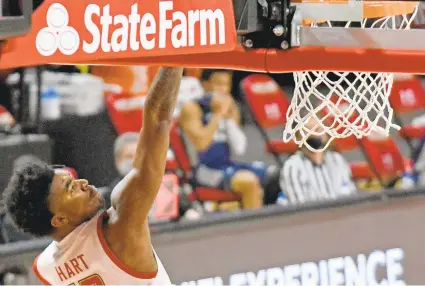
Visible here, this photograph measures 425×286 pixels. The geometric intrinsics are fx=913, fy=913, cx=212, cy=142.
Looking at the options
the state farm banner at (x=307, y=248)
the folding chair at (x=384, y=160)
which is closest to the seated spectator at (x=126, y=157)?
the state farm banner at (x=307, y=248)

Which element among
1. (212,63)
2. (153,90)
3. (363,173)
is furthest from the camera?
(363,173)

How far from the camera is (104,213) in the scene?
10.6ft

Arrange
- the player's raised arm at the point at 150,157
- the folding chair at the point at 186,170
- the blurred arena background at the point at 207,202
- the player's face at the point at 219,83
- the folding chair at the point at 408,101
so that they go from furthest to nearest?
the folding chair at the point at 408,101 → the player's face at the point at 219,83 → the folding chair at the point at 186,170 → the blurred arena background at the point at 207,202 → the player's raised arm at the point at 150,157

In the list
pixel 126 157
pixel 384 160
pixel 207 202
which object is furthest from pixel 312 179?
pixel 126 157

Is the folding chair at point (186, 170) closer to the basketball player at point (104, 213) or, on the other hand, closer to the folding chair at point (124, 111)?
the folding chair at point (124, 111)

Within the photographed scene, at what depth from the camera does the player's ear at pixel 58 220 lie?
3.16 metres

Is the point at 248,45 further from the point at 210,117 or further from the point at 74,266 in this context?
the point at 210,117

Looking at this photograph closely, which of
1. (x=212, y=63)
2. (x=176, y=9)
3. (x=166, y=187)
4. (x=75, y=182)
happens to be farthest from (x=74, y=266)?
(x=166, y=187)

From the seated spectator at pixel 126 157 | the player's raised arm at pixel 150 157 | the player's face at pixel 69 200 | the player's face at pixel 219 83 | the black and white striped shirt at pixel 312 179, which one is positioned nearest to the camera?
the player's raised arm at pixel 150 157

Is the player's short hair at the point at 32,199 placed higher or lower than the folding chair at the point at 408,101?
higher

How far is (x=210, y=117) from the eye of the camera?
5.60m

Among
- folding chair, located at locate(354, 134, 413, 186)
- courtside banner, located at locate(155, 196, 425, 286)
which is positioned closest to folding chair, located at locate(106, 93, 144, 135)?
courtside banner, located at locate(155, 196, 425, 286)

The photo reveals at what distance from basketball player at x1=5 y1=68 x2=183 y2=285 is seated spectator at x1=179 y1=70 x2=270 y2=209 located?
227 cm

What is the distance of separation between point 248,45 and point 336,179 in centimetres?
330
